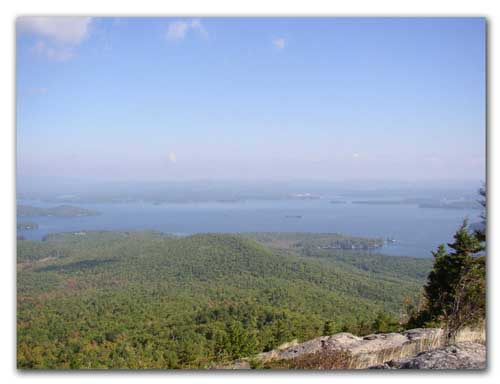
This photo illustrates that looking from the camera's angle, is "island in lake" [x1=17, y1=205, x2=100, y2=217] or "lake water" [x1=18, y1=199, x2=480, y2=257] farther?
"lake water" [x1=18, y1=199, x2=480, y2=257]

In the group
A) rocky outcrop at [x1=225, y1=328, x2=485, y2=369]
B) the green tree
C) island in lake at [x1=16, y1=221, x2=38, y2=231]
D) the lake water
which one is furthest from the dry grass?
island in lake at [x1=16, y1=221, x2=38, y2=231]

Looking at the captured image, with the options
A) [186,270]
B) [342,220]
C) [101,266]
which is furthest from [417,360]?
→ [101,266]

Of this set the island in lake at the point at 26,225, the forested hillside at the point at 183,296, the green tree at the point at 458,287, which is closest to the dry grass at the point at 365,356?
the green tree at the point at 458,287

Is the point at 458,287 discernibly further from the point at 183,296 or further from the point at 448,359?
the point at 183,296

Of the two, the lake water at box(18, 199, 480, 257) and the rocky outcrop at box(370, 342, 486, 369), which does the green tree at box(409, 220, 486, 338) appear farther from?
the lake water at box(18, 199, 480, 257)

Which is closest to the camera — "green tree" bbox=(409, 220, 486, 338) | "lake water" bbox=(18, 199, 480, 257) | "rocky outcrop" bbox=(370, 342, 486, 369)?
"rocky outcrop" bbox=(370, 342, 486, 369)
